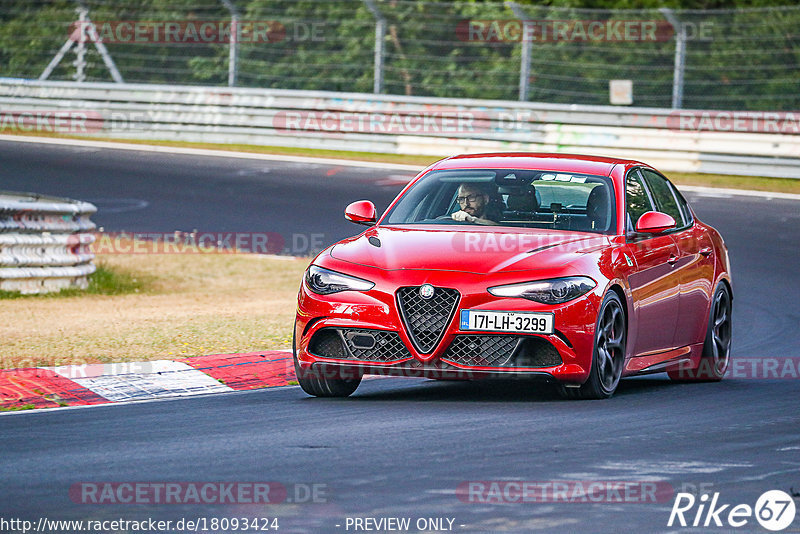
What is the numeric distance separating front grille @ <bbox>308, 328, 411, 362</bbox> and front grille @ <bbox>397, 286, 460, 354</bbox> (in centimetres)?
10

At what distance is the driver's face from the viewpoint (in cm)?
951

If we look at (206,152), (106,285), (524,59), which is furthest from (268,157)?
(106,285)

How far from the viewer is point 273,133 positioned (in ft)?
93.6

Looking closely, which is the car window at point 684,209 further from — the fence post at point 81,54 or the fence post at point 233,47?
the fence post at point 81,54

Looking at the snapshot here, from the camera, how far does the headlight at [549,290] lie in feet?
27.2

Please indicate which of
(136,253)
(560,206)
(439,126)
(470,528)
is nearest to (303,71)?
(439,126)

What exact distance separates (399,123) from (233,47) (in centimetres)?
392

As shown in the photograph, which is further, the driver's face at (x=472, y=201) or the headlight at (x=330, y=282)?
the driver's face at (x=472, y=201)

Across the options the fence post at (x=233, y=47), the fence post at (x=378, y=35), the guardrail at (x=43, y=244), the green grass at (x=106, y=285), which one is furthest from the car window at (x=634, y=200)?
the fence post at (x=233, y=47)

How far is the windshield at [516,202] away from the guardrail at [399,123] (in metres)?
14.5

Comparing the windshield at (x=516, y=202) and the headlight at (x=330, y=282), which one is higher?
the windshield at (x=516, y=202)

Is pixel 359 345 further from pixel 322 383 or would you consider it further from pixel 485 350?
pixel 485 350

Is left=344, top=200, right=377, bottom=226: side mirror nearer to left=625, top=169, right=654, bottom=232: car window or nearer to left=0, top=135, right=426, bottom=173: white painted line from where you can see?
left=625, top=169, right=654, bottom=232: car window

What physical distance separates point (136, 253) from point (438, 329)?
10.6 meters
